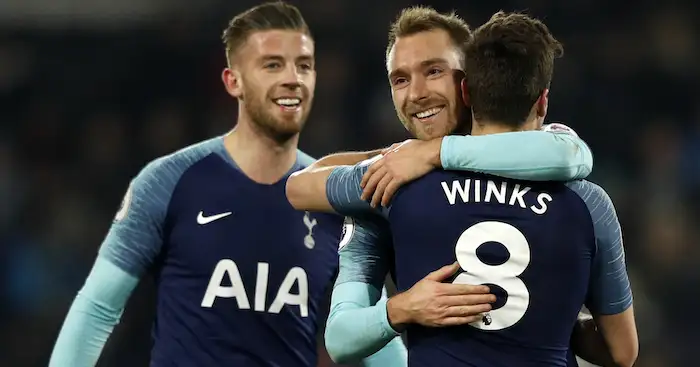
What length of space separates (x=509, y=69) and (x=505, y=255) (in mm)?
428

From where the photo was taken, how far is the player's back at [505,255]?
2.40m

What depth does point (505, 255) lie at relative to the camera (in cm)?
240

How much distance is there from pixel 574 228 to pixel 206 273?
4.81ft

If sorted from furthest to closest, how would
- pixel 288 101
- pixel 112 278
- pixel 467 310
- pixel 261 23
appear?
1. pixel 261 23
2. pixel 288 101
3. pixel 112 278
4. pixel 467 310

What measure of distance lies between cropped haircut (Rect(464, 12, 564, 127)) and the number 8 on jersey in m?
0.28

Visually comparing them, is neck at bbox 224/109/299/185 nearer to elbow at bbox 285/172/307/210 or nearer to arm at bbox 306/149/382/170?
arm at bbox 306/149/382/170

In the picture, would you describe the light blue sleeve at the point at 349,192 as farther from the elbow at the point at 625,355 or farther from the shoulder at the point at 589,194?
the elbow at the point at 625,355

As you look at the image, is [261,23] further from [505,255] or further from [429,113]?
[505,255]

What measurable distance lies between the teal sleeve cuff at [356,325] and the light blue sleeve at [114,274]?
1.03m

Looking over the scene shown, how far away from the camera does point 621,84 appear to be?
789 centimetres

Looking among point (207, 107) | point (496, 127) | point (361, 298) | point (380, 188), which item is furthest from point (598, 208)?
point (207, 107)

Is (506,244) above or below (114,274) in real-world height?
above

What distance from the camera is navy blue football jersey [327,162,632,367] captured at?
2404 mm

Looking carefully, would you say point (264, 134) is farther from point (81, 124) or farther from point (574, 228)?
point (81, 124)
